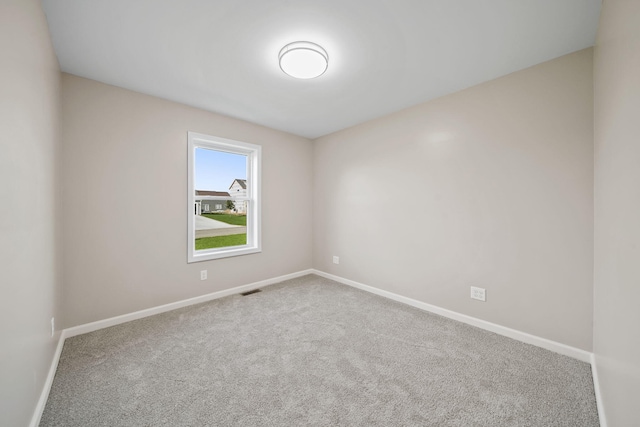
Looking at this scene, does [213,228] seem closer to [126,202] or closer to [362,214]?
[126,202]

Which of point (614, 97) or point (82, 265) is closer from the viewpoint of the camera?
point (614, 97)

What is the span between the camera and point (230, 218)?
3582 mm

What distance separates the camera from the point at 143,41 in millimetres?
1806

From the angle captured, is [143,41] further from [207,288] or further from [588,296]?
[588,296]

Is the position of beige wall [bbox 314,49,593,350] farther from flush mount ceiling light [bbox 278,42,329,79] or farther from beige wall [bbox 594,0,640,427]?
flush mount ceiling light [bbox 278,42,329,79]

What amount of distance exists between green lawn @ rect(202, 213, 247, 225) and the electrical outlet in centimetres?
307

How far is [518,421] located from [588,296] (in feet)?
3.97

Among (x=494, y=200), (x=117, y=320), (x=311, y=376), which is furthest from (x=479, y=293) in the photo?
(x=117, y=320)

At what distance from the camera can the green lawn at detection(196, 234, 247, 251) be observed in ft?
10.6

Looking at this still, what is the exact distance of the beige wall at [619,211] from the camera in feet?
3.13

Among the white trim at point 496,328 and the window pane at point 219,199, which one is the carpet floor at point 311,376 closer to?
the white trim at point 496,328

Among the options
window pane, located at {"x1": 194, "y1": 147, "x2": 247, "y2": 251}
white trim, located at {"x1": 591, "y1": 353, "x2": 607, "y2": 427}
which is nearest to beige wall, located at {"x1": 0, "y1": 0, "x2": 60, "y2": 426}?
window pane, located at {"x1": 194, "y1": 147, "x2": 247, "y2": 251}

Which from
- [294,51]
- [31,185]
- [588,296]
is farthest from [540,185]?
[31,185]

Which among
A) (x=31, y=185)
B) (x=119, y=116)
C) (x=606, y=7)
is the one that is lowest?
(x=31, y=185)
